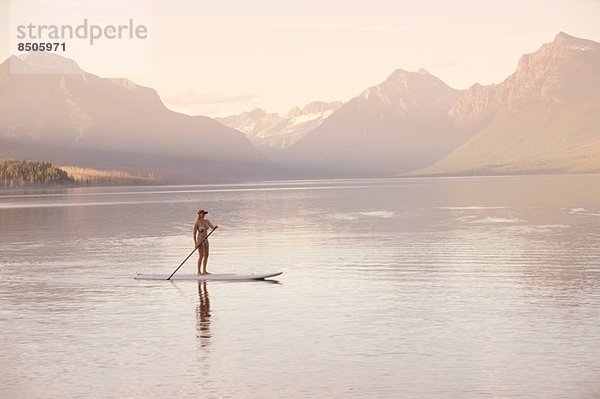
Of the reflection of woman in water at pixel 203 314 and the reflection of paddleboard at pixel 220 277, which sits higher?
the reflection of paddleboard at pixel 220 277

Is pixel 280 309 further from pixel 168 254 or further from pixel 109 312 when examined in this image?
pixel 168 254

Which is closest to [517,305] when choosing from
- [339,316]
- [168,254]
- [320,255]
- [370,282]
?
[339,316]

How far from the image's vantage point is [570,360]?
2494 centimetres

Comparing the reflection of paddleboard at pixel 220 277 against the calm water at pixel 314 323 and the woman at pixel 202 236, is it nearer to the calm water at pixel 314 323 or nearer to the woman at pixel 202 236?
the calm water at pixel 314 323

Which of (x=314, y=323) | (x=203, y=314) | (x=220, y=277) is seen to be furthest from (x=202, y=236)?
(x=314, y=323)

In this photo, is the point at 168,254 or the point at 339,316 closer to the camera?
the point at 339,316

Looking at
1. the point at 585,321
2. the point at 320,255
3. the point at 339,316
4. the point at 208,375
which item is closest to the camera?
the point at 208,375

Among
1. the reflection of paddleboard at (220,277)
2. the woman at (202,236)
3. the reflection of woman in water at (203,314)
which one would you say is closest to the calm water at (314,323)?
A: the reflection of woman in water at (203,314)

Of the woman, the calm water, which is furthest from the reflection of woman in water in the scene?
the woman

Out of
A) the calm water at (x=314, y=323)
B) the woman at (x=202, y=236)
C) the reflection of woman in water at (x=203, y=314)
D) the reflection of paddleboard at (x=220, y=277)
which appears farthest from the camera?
the woman at (x=202, y=236)

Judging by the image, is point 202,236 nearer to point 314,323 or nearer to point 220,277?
point 220,277

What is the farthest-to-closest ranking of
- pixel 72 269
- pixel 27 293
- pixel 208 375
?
pixel 72 269 → pixel 27 293 → pixel 208 375

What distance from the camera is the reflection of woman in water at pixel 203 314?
1196 inches

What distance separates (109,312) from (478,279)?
16.4 metres
